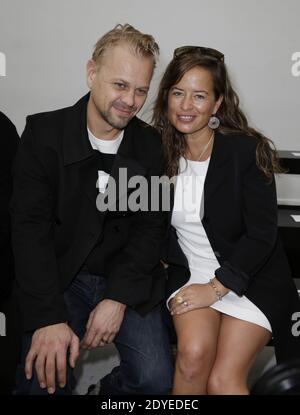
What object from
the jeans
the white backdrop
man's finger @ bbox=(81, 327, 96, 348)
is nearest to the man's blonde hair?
the jeans

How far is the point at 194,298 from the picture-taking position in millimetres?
1679

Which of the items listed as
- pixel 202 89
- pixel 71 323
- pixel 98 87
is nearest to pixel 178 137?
pixel 202 89

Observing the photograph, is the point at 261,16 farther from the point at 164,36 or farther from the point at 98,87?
the point at 98,87

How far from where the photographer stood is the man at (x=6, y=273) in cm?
166

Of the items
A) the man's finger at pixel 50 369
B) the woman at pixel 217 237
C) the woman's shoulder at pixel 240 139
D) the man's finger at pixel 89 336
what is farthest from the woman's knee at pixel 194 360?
the woman's shoulder at pixel 240 139

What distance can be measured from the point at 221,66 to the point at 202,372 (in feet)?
2.96

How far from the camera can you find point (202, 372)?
1616mm

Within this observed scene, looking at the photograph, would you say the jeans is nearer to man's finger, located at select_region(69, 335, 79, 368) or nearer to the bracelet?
man's finger, located at select_region(69, 335, 79, 368)

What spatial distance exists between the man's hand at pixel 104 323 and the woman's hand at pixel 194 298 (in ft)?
0.54

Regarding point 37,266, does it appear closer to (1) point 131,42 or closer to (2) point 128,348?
(2) point 128,348

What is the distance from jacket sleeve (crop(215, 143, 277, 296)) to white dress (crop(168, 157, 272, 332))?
0.08 metres

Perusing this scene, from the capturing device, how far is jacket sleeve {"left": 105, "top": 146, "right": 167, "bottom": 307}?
1.66 metres

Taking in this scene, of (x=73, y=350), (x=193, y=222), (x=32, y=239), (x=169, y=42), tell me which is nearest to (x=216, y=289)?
(x=193, y=222)

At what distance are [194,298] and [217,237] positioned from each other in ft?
0.65
